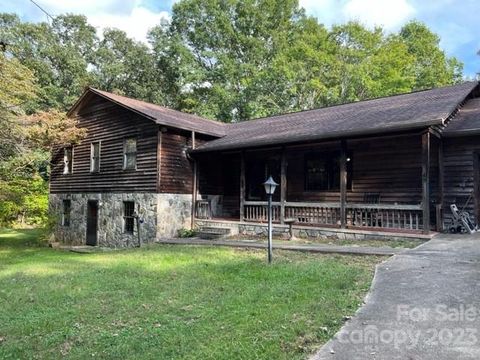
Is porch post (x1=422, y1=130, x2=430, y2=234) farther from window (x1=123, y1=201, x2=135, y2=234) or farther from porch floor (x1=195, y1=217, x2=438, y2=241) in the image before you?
window (x1=123, y1=201, x2=135, y2=234)

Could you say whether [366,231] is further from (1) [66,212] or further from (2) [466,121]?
(1) [66,212]

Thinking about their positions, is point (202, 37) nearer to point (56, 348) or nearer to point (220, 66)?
point (220, 66)

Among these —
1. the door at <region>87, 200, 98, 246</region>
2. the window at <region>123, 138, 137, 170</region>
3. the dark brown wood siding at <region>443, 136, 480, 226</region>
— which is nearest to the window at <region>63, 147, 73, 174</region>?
the door at <region>87, 200, 98, 246</region>

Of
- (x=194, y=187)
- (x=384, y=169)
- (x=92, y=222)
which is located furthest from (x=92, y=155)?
(x=384, y=169)

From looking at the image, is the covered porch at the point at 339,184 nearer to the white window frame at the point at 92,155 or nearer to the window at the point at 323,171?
the window at the point at 323,171

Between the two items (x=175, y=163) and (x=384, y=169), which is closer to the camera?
(x=384, y=169)

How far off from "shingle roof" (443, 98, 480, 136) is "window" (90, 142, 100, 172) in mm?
13649

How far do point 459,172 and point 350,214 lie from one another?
338 cm

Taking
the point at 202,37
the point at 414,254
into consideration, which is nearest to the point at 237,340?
the point at 414,254

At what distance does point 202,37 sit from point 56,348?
35374mm

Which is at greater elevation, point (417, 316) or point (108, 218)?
point (108, 218)

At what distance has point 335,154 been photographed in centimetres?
1423

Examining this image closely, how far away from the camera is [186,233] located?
1465 cm

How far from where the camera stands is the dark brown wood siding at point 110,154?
596 inches
